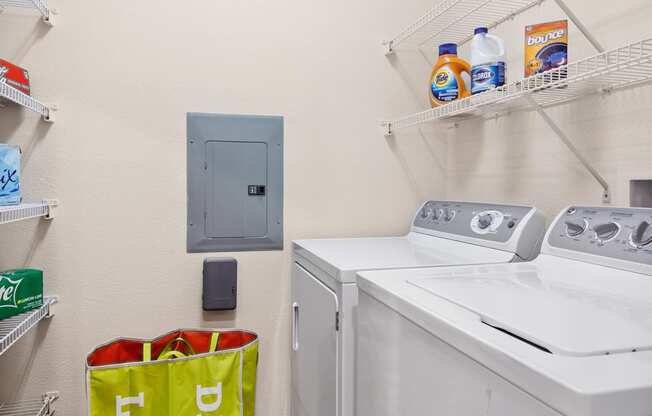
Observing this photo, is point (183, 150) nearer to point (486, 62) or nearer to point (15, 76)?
point (15, 76)

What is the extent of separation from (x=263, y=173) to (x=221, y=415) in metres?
1.03

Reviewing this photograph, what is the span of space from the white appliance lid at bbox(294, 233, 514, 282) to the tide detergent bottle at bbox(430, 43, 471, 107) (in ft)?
1.92

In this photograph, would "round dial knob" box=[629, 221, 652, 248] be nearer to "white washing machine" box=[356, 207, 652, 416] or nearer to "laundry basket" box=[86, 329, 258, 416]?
"white washing machine" box=[356, 207, 652, 416]

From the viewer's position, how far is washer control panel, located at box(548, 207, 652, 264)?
1.16 meters

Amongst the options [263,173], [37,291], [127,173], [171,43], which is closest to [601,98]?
[263,173]

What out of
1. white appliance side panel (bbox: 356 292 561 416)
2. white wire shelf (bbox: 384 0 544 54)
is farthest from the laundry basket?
white wire shelf (bbox: 384 0 544 54)

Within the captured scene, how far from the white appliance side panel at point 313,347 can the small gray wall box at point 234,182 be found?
0.27 meters

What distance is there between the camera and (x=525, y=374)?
65 centimetres

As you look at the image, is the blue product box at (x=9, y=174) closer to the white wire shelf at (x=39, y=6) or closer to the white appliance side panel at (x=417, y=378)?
the white wire shelf at (x=39, y=6)

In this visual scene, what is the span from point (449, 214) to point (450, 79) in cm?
55

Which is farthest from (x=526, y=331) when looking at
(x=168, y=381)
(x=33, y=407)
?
(x=33, y=407)

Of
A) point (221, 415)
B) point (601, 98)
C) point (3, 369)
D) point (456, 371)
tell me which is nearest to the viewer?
point (456, 371)

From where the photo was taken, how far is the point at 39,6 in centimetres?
175

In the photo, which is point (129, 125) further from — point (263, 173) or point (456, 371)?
point (456, 371)
